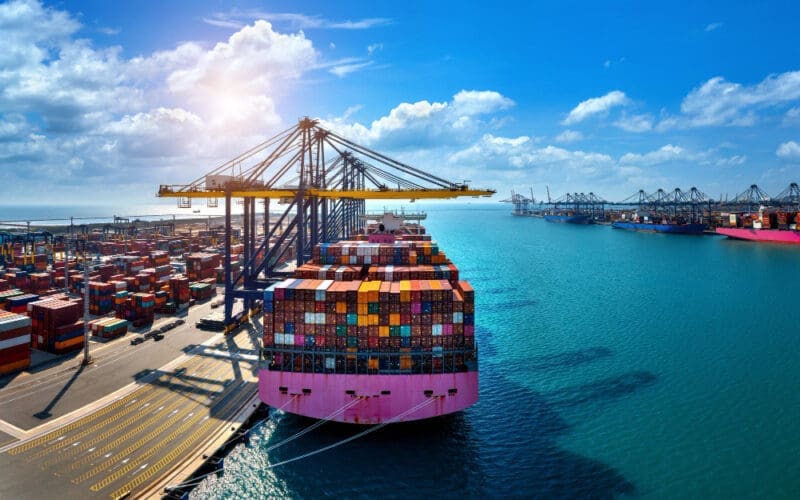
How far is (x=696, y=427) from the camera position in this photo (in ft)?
95.7

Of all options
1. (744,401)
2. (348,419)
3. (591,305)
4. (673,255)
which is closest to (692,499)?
(744,401)

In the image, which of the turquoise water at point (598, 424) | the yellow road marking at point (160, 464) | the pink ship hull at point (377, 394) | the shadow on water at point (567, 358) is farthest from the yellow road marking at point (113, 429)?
the shadow on water at point (567, 358)

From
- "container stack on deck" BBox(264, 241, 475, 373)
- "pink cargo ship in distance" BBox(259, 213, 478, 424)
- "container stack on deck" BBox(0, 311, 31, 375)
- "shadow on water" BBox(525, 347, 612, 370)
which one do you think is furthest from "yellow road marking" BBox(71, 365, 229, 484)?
"shadow on water" BBox(525, 347, 612, 370)

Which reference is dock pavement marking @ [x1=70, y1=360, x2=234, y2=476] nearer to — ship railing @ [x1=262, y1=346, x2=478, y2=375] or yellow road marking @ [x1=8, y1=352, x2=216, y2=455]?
yellow road marking @ [x1=8, y1=352, x2=216, y2=455]

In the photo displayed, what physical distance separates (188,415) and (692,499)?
102 feet

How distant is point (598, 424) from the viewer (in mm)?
29594

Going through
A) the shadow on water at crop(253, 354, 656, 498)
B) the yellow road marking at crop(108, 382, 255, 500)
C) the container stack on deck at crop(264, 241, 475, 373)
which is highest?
the container stack on deck at crop(264, 241, 475, 373)

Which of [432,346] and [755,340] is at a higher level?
[432,346]

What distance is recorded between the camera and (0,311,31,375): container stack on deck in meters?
36.0

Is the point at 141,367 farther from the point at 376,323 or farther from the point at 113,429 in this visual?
the point at 376,323

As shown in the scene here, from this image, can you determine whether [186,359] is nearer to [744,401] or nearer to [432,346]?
[432,346]

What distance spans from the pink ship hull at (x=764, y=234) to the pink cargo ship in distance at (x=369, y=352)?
158m

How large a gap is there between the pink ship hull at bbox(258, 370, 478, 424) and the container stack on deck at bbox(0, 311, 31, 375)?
26.9 metres

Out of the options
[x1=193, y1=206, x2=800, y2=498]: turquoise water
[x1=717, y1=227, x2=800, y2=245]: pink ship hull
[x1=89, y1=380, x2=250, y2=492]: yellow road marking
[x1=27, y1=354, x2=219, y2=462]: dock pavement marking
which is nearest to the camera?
[x1=89, y1=380, x2=250, y2=492]: yellow road marking
